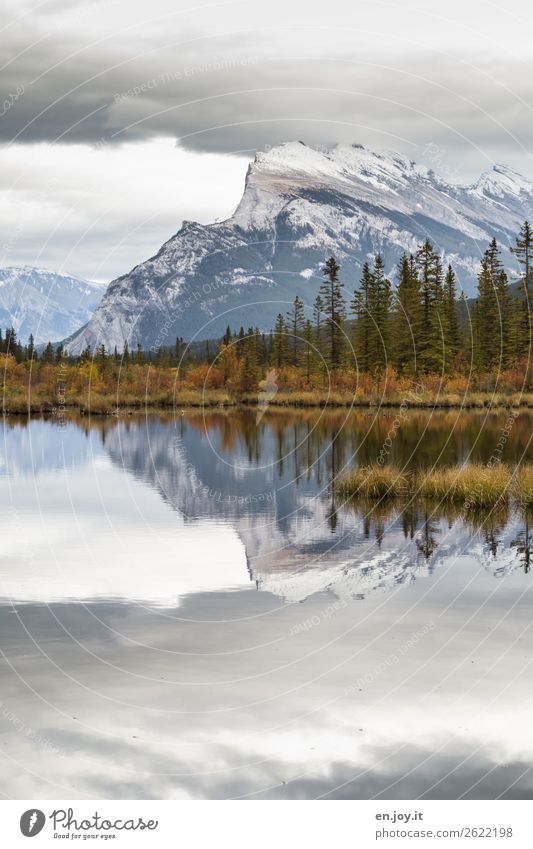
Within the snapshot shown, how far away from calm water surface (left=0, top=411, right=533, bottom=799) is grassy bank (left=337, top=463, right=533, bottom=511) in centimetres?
108

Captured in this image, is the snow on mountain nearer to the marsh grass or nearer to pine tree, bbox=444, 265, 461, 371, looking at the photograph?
the marsh grass

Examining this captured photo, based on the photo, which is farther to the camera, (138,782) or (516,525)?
(516,525)

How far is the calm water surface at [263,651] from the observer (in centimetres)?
1231

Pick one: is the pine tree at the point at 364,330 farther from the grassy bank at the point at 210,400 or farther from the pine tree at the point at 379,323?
the grassy bank at the point at 210,400

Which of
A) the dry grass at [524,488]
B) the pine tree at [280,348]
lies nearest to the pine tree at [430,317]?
the pine tree at [280,348]

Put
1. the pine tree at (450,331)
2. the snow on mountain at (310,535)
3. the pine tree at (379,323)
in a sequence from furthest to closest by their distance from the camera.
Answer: the pine tree at (379,323), the pine tree at (450,331), the snow on mountain at (310,535)

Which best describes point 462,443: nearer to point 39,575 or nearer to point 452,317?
point 39,575

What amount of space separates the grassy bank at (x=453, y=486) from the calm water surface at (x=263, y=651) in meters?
1.08

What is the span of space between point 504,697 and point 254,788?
4053 mm

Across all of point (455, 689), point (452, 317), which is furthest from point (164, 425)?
point (455, 689)

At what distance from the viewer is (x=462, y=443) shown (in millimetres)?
56500
